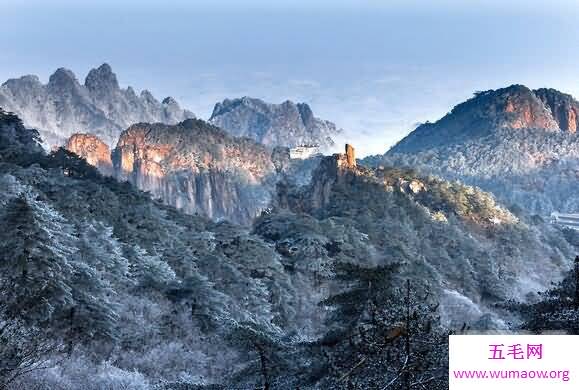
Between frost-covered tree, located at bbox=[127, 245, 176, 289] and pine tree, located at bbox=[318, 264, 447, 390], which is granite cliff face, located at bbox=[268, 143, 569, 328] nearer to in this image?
frost-covered tree, located at bbox=[127, 245, 176, 289]

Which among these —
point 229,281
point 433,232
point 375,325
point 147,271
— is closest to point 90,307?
point 147,271

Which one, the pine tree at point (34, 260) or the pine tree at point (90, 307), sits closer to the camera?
the pine tree at point (34, 260)

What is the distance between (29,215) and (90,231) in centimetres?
1031

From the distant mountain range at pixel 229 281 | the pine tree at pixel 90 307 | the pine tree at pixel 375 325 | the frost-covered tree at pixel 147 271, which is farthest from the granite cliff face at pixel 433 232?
the pine tree at pixel 375 325

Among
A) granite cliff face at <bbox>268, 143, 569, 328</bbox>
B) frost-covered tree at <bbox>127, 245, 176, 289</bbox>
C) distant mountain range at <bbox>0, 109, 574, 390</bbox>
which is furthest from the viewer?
granite cliff face at <bbox>268, 143, 569, 328</bbox>

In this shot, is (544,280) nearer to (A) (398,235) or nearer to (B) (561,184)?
(A) (398,235)

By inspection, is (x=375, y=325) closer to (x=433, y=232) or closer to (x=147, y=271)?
(x=147, y=271)

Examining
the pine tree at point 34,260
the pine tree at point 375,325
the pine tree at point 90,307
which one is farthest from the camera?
the pine tree at point 90,307

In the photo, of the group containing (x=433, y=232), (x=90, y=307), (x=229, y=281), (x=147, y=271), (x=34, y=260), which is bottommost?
(x=90, y=307)

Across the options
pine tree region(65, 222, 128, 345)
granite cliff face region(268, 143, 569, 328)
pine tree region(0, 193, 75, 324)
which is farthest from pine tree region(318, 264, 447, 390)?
granite cliff face region(268, 143, 569, 328)

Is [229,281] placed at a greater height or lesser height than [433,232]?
lesser

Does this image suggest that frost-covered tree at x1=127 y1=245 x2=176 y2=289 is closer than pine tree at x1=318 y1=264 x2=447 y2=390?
No

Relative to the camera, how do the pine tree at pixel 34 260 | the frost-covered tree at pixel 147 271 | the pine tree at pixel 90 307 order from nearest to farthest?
the pine tree at pixel 34 260, the pine tree at pixel 90 307, the frost-covered tree at pixel 147 271

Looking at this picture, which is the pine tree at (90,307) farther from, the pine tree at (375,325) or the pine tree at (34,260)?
the pine tree at (375,325)
